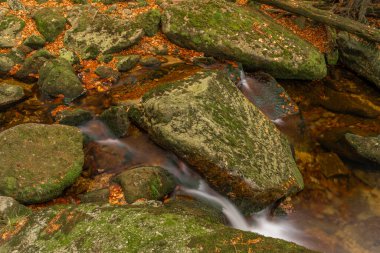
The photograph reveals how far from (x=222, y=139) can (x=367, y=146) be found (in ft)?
13.6

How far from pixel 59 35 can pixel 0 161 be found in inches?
249

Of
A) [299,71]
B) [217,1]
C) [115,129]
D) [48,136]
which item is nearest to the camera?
[48,136]

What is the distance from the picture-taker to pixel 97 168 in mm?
8047

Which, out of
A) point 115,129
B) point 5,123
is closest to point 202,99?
point 115,129

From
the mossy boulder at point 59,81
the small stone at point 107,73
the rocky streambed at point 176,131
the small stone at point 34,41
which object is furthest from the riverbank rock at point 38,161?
the small stone at point 34,41

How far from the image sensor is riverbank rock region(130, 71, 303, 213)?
719 cm

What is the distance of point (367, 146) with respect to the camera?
8875mm

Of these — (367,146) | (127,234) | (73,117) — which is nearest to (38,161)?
(73,117)

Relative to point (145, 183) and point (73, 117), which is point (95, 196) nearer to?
point (145, 183)

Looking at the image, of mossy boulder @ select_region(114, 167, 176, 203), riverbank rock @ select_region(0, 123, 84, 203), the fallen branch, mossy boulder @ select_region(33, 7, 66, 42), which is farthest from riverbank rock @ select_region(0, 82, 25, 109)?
the fallen branch

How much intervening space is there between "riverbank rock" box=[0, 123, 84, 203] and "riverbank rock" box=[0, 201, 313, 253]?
4.26 feet

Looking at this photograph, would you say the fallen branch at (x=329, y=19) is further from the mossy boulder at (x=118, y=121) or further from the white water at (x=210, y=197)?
the mossy boulder at (x=118, y=121)

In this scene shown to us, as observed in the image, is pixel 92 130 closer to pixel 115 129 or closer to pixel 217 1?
pixel 115 129

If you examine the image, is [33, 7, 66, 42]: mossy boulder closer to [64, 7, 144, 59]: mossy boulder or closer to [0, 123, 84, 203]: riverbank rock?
[64, 7, 144, 59]: mossy boulder
